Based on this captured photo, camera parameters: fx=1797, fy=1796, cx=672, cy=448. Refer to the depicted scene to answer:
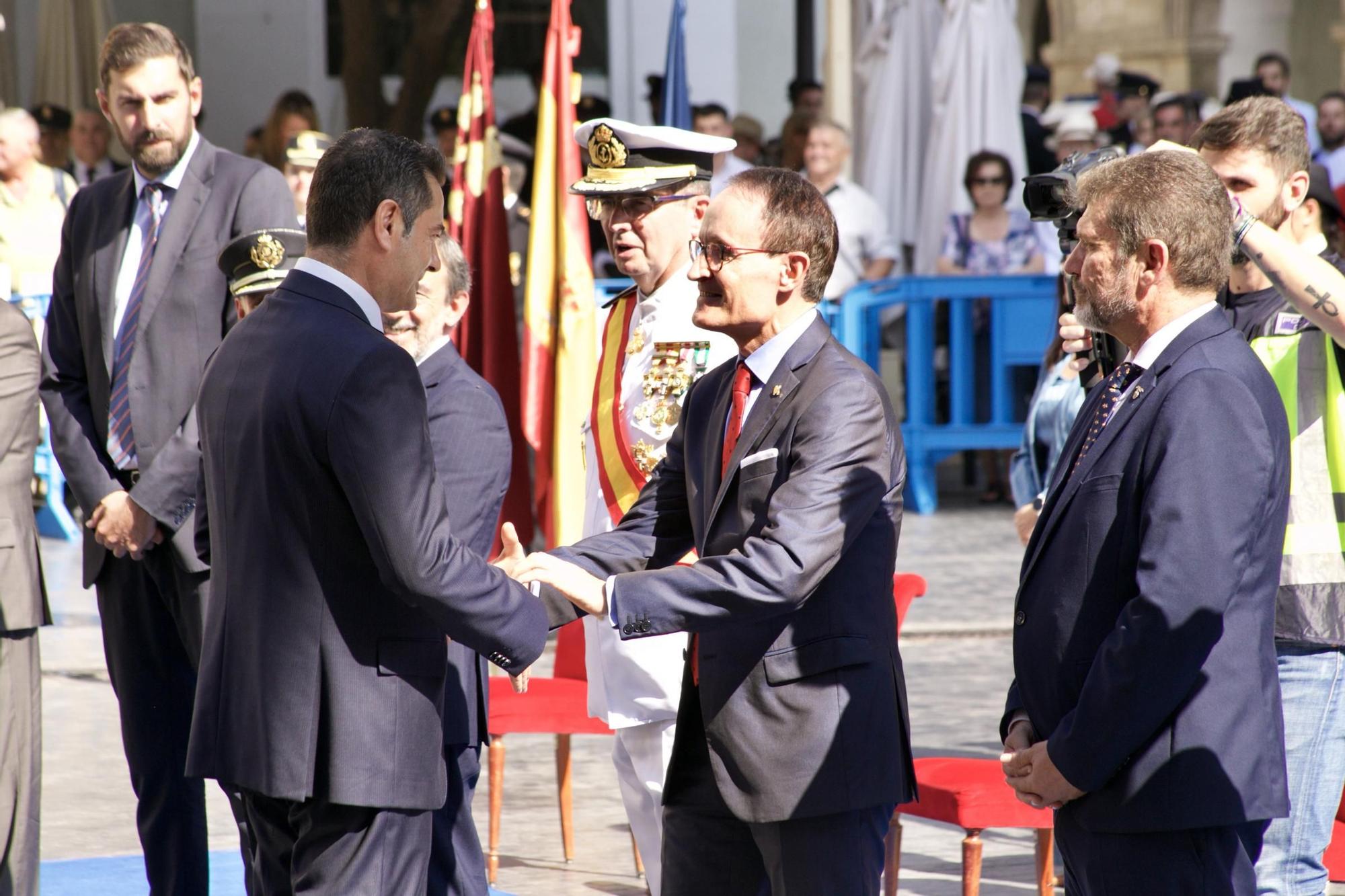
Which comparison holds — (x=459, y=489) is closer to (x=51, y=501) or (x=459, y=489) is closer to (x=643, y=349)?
(x=643, y=349)

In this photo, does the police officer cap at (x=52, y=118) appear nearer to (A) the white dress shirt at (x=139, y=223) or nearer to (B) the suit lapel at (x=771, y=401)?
(A) the white dress shirt at (x=139, y=223)

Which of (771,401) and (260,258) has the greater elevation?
(260,258)

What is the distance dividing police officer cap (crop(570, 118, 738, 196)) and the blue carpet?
210 cm

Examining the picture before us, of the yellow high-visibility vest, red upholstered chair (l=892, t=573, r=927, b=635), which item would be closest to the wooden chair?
red upholstered chair (l=892, t=573, r=927, b=635)

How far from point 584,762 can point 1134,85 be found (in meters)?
7.60

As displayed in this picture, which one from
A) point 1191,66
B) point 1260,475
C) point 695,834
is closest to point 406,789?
point 695,834

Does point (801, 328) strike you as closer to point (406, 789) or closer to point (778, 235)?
point (778, 235)

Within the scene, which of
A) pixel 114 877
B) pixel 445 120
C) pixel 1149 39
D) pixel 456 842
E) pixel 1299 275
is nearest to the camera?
pixel 1299 275

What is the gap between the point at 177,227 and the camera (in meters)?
4.52

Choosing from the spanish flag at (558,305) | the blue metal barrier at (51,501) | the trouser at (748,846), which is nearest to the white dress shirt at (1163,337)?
the trouser at (748,846)

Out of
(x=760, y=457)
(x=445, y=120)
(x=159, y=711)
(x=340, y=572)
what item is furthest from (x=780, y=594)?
(x=445, y=120)

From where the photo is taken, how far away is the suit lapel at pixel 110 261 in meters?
4.53

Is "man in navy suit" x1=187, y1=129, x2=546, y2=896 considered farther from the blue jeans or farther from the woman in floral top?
the woman in floral top

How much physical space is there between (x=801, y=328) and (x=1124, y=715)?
0.94 meters
